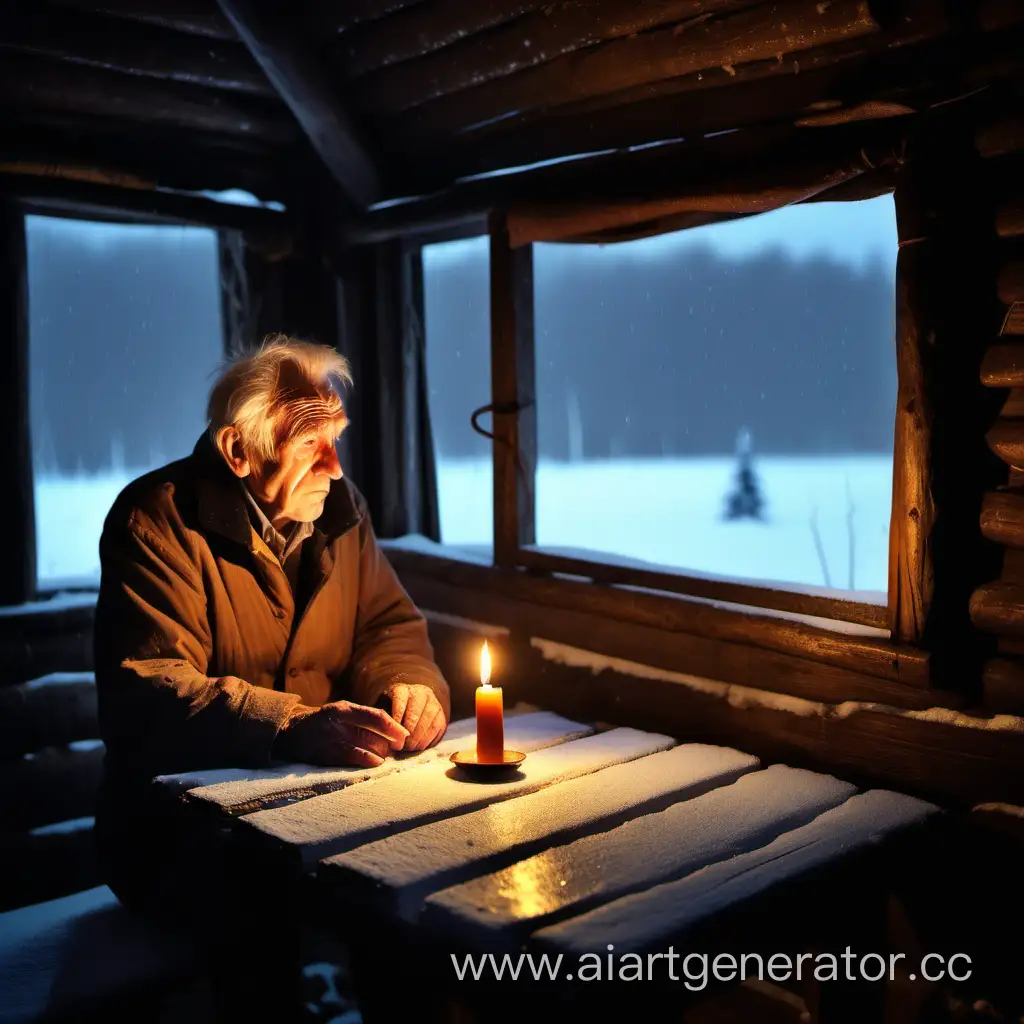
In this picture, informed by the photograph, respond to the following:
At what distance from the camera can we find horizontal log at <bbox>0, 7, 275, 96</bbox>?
13.3 ft

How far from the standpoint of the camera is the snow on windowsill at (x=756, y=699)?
2.82 m

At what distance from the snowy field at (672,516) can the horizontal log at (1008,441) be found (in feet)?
1.84

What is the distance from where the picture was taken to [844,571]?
254 inches

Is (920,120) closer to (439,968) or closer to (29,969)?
(439,968)

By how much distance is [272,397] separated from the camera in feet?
11.1

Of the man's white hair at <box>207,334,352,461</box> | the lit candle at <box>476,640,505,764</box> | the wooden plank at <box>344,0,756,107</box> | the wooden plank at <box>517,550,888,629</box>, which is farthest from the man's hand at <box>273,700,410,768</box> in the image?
the wooden plank at <box>344,0,756,107</box>

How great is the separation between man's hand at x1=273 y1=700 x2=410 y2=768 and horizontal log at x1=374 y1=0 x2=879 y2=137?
7.93 feet

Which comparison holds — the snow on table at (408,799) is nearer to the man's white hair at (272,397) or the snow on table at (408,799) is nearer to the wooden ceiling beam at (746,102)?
the man's white hair at (272,397)

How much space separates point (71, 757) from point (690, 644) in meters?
2.94

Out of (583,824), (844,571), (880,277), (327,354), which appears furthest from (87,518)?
(844,571)

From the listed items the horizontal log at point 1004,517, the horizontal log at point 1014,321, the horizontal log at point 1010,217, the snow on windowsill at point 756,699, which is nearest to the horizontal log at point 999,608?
the horizontal log at point 1004,517

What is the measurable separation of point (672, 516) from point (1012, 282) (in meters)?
9.42

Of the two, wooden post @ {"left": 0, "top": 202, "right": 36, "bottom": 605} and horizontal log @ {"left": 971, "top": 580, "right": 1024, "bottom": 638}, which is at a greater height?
wooden post @ {"left": 0, "top": 202, "right": 36, "bottom": 605}

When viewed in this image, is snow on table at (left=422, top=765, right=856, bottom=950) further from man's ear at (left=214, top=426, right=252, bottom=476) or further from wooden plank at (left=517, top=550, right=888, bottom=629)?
man's ear at (left=214, top=426, right=252, bottom=476)
